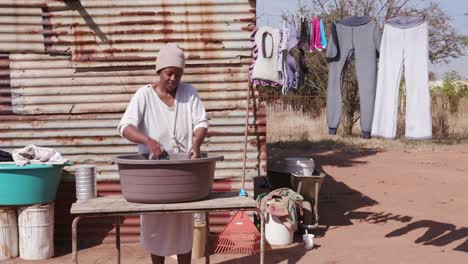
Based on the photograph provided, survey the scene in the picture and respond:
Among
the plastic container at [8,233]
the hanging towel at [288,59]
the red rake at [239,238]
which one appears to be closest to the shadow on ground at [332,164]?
the red rake at [239,238]

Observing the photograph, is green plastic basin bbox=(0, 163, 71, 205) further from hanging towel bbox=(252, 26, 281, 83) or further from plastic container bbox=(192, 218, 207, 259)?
hanging towel bbox=(252, 26, 281, 83)

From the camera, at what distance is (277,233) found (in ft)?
21.7

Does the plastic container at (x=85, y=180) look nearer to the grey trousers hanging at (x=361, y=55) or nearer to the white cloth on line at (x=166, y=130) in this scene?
the white cloth on line at (x=166, y=130)

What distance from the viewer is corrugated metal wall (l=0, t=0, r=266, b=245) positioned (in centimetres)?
656

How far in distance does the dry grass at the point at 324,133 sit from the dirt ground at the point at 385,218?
10.1 ft

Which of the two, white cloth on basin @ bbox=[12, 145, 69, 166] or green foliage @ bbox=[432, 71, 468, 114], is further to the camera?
green foliage @ bbox=[432, 71, 468, 114]

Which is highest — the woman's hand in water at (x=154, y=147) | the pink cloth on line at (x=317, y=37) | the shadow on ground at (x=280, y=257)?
the pink cloth on line at (x=317, y=37)

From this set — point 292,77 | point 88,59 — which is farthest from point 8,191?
point 292,77

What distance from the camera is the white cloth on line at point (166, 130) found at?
4.08 metres

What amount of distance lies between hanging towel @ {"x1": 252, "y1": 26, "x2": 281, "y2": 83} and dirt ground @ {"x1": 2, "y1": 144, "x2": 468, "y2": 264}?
2.01m

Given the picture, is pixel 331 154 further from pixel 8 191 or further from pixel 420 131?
pixel 8 191

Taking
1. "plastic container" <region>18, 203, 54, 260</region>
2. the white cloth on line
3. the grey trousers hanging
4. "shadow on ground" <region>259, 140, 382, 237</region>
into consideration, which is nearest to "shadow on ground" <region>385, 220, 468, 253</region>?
"shadow on ground" <region>259, 140, 382, 237</region>

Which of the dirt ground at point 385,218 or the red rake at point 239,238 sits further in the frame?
the red rake at point 239,238

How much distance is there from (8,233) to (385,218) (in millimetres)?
4943
